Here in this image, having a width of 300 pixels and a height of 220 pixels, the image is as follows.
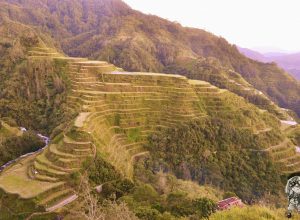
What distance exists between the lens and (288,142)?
151ft

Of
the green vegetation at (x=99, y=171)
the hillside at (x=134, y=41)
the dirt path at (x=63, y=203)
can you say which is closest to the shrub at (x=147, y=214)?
the dirt path at (x=63, y=203)

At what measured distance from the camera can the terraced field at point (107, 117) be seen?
2825 cm

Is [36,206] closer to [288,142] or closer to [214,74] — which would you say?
[288,142]

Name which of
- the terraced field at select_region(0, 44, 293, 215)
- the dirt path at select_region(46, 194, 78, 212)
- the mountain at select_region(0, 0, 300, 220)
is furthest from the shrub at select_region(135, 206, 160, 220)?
the terraced field at select_region(0, 44, 293, 215)

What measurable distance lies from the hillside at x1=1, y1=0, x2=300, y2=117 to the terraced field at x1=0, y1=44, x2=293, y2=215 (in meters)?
43.4

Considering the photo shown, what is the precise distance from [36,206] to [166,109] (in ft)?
80.0

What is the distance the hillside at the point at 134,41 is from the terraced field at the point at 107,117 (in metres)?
43.4

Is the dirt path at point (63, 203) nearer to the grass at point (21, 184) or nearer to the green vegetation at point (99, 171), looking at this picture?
the grass at point (21, 184)

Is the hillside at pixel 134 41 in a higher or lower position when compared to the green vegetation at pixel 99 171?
higher

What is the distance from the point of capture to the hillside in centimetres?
10144

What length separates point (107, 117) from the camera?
41.4 metres

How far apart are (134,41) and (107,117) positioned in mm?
69023

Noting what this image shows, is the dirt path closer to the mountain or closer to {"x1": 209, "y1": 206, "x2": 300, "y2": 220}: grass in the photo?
the mountain

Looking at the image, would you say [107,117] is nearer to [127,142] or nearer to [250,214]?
[127,142]
